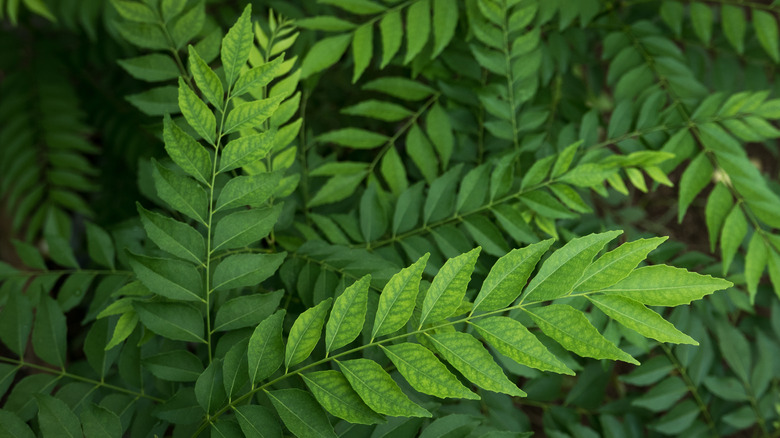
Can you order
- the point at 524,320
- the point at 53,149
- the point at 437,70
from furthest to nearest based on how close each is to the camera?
the point at 53,149
the point at 437,70
the point at 524,320

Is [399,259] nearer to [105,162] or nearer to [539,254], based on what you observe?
[539,254]

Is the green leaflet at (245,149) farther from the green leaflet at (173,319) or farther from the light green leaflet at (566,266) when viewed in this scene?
the light green leaflet at (566,266)

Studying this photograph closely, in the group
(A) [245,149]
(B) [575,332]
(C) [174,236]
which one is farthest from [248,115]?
(B) [575,332]

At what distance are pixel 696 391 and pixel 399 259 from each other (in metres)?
0.71

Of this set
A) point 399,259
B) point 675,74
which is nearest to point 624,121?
point 675,74

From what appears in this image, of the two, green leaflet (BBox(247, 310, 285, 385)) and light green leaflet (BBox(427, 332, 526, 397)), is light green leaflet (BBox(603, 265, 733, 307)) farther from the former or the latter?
green leaflet (BBox(247, 310, 285, 385))

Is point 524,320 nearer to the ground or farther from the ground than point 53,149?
nearer to the ground

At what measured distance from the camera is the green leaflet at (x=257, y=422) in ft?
1.88

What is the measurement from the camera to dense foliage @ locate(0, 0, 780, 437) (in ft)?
1.73

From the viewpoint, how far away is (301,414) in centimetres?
56

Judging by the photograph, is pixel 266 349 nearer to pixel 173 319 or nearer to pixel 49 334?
pixel 173 319

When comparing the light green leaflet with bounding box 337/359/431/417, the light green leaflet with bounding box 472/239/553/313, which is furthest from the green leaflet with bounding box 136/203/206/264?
the light green leaflet with bounding box 472/239/553/313

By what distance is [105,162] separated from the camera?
177 cm

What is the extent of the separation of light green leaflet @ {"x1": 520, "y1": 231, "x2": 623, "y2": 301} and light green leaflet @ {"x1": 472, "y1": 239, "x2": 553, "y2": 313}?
0.01 metres
